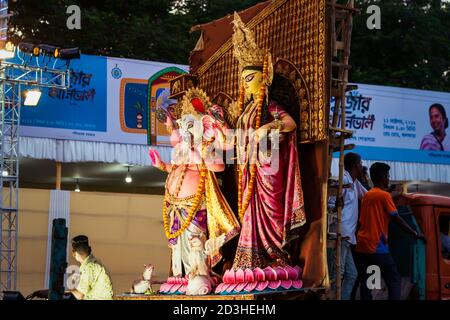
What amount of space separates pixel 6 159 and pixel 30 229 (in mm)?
1186

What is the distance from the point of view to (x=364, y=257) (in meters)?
9.14

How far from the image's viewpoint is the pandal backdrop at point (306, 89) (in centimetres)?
884

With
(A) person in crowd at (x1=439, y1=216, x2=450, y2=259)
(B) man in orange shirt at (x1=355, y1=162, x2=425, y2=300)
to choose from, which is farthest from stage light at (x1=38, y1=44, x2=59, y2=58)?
(A) person in crowd at (x1=439, y1=216, x2=450, y2=259)

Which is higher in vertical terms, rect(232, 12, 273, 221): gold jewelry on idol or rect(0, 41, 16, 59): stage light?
rect(0, 41, 16, 59): stage light

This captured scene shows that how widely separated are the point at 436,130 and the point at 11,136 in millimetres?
9382

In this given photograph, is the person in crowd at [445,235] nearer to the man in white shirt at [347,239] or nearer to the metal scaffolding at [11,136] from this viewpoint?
the man in white shirt at [347,239]

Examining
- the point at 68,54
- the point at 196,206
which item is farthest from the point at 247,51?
the point at 68,54

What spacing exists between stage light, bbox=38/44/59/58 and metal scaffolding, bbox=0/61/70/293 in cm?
51

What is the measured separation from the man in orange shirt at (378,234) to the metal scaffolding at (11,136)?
703 centimetres

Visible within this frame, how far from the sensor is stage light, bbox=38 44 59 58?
14680mm

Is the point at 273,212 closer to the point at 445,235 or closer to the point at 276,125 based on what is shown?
the point at 276,125

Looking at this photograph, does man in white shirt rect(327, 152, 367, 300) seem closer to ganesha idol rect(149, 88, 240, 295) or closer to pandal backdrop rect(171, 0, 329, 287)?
pandal backdrop rect(171, 0, 329, 287)
